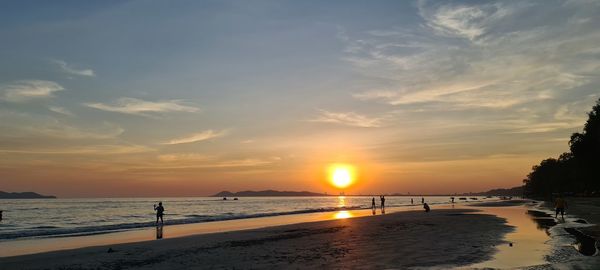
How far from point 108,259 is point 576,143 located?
4451 cm

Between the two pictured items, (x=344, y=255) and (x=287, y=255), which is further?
(x=287, y=255)

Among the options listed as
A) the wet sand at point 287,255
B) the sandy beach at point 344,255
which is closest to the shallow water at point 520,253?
the sandy beach at point 344,255

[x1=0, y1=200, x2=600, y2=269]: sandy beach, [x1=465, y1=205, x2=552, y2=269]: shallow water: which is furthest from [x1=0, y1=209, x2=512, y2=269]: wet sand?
[x1=465, y1=205, x2=552, y2=269]: shallow water

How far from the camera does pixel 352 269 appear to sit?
16172mm

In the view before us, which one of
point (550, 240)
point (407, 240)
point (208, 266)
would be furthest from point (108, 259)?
point (550, 240)

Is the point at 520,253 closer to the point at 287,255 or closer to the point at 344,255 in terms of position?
the point at 344,255

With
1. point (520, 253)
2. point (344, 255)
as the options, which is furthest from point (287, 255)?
point (520, 253)

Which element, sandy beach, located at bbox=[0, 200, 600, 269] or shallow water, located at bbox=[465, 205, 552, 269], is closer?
shallow water, located at bbox=[465, 205, 552, 269]

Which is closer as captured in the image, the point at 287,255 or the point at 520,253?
the point at 520,253

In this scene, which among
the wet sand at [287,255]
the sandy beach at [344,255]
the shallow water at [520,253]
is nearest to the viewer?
the shallow water at [520,253]

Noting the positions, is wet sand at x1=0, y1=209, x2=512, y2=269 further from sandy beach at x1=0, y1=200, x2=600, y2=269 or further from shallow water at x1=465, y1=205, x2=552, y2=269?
shallow water at x1=465, y1=205, x2=552, y2=269

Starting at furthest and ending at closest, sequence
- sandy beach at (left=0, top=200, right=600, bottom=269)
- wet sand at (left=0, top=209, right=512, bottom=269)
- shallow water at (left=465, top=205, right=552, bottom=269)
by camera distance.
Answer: wet sand at (left=0, top=209, right=512, bottom=269) → sandy beach at (left=0, top=200, right=600, bottom=269) → shallow water at (left=465, top=205, right=552, bottom=269)

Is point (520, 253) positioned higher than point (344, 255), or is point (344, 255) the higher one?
point (344, 255)

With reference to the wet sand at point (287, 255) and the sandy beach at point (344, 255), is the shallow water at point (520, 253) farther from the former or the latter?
the wet sand at point (287, 255)
